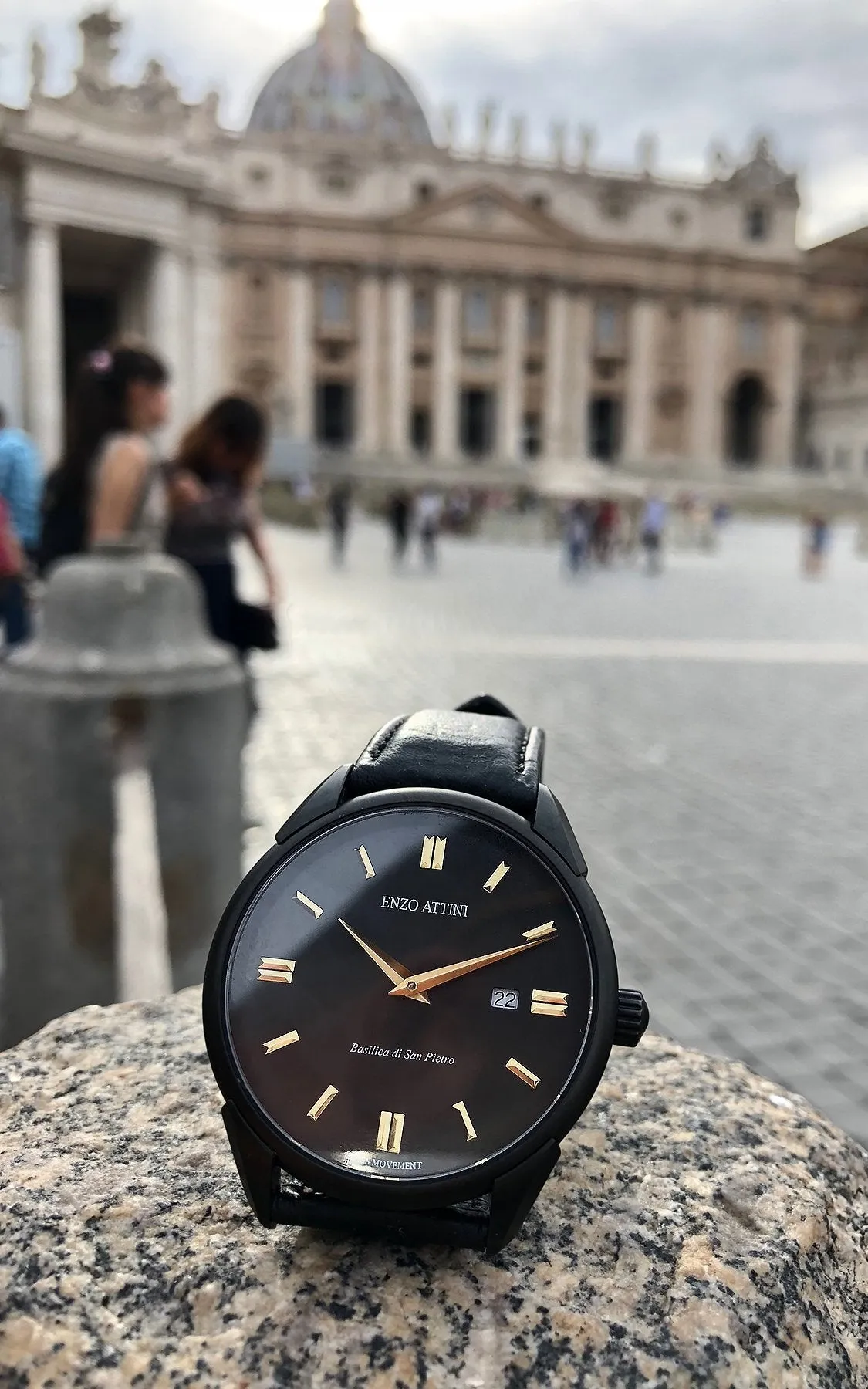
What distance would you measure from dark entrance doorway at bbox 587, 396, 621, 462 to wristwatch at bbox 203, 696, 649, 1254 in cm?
6715

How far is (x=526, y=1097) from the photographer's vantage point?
1071 millimetres

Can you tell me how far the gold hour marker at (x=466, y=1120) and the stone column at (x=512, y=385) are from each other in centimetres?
6353

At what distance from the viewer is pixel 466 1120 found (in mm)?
1067

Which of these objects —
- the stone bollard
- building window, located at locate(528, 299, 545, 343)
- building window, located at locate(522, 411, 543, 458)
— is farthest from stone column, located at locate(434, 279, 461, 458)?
the stone bollard

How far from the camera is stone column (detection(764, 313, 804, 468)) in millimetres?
66438

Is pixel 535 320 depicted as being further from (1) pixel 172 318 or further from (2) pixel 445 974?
(2) pixel 445 974

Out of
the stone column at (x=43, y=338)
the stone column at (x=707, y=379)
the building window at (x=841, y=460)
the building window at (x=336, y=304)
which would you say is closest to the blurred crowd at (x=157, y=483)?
the stone column at (x=43, y=338)

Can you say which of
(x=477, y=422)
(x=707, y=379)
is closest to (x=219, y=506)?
(x=477, y=422)

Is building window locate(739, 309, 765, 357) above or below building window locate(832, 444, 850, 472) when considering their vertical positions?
above

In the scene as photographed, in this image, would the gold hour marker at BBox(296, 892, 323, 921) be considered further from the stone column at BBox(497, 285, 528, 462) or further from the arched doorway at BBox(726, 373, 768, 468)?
the arched doorway at BBox(726, 373, 768, 468)

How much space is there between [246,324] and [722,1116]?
62.6m

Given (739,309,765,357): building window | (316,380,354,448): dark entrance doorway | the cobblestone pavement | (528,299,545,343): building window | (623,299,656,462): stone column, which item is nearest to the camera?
the cobblestone pavement

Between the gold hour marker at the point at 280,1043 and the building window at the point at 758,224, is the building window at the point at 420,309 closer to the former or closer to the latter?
the building window at the point at 758,224

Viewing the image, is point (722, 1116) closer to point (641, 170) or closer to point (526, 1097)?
point (526, 1097)
